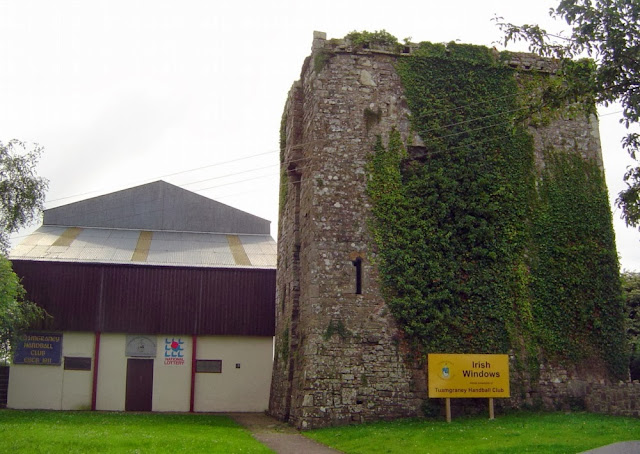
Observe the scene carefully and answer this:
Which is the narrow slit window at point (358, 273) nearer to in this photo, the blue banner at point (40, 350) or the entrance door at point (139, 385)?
the entrance door at point (139, 385)

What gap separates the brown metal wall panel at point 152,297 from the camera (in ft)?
78.7

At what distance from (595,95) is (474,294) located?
23.9ft

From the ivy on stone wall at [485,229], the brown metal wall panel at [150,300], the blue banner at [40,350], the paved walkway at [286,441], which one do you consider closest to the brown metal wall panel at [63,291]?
the blue banner at [40,350]

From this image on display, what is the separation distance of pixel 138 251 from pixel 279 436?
13.1 meters

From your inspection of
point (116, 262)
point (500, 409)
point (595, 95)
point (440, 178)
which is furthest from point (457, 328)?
point (116, 262)

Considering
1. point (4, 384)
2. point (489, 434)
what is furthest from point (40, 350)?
point (489, 434)

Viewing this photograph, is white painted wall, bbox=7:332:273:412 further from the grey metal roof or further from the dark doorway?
the grey metal roof

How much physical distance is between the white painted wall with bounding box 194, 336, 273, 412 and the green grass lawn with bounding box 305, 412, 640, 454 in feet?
28.6

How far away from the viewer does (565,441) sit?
12.4 metres

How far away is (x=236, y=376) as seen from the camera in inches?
974

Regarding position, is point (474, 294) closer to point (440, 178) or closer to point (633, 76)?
point (440, 178)

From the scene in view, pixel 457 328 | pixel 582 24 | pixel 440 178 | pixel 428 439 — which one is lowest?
pixel 428 439

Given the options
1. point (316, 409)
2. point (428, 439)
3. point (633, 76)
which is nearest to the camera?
point (633, 76)

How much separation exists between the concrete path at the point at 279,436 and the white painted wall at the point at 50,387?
5.94 metres
